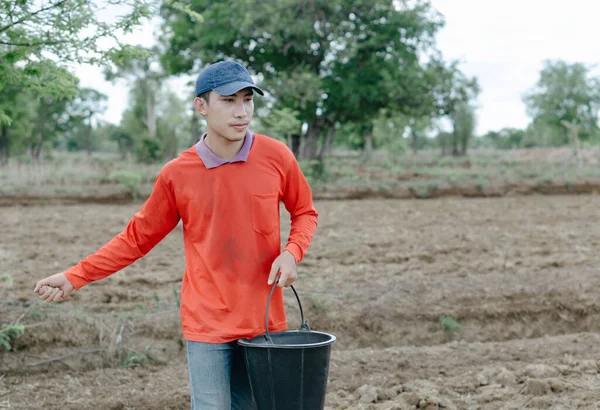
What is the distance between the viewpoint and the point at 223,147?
2693mm

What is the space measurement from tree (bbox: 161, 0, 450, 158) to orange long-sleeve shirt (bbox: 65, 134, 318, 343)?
50.5 ft

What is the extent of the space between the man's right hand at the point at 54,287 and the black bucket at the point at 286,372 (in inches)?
30.0

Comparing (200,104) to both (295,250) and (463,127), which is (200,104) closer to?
(295,250)

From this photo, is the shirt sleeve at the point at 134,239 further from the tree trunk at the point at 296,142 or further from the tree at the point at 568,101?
the tree at the point at 568,101

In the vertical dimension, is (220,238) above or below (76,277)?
above

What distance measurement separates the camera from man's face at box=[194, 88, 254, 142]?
8.60 ft

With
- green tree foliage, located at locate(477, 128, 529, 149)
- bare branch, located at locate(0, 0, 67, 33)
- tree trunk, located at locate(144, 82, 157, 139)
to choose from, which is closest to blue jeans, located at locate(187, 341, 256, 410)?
bare branch, located at locate(0, 0, 67, 33)

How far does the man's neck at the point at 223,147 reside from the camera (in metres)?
2.69

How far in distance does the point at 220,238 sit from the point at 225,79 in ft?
2.09

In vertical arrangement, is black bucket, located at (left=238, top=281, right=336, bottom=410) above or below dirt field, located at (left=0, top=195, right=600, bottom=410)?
above

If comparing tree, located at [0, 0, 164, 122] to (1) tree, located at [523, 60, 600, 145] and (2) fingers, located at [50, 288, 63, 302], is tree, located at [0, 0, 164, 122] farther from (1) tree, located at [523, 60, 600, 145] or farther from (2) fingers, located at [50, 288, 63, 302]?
(1) tree, located at [523, 60, 600, 145]

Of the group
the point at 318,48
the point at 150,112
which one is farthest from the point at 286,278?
the point at 150,112

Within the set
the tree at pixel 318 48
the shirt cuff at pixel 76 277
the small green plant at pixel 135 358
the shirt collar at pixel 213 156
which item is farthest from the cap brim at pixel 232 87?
the tree at pixel 318 48

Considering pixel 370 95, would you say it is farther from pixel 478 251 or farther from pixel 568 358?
pixel 568 358
